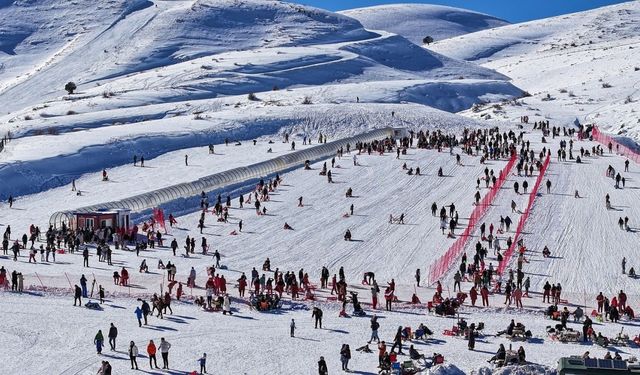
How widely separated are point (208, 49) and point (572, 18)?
285 feet

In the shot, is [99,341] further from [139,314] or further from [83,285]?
[83,285]

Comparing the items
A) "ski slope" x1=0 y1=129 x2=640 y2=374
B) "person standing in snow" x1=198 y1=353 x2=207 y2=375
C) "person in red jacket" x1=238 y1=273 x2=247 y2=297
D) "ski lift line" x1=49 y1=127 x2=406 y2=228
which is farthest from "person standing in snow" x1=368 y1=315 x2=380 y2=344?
"ski lift line" x1=49 y1=127 x2=406 y2=228

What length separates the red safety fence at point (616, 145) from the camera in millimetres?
66050

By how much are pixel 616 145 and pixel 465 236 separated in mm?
27425

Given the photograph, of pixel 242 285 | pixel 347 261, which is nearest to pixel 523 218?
pixel 347 261

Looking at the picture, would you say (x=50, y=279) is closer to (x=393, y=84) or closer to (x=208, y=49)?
(x=393, y=84)

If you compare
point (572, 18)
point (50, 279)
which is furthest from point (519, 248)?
point (572, 18)

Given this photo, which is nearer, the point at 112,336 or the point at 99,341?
the point at 99,341

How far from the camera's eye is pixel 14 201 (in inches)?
2126

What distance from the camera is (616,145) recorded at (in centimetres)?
6875

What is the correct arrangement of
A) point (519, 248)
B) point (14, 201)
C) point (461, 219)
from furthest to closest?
point (14, 201)
point (461, 219)
point (519, 248)

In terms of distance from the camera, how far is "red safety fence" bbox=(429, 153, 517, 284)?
3969cm

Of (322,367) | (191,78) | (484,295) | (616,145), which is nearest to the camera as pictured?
(322,367)

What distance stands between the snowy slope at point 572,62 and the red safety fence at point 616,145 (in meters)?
4.55
